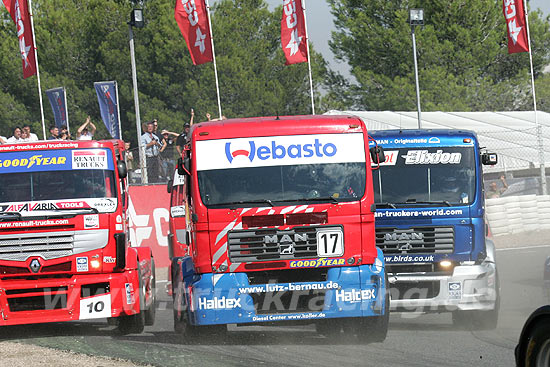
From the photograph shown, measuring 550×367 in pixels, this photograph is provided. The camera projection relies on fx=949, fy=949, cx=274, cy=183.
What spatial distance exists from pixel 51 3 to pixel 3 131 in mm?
12155

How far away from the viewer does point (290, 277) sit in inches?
400

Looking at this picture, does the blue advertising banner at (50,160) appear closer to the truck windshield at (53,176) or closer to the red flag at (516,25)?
the truck windshield at (53,176)

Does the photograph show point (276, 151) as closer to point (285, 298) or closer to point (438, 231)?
point (285, 298)

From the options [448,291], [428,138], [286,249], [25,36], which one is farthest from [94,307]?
[25,36]

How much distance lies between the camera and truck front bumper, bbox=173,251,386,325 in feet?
33.1

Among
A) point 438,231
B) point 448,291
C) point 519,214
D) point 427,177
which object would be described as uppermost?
point 427,177

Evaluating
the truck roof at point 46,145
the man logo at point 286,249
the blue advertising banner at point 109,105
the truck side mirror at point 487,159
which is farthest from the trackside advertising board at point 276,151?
the blue advertising banner at point 109,105

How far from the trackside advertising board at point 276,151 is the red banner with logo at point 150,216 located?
34.5 feet

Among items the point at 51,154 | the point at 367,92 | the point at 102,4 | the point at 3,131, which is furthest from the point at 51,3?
the point at 51,154

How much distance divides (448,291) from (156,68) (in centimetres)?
5093

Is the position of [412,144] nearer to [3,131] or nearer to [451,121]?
[451,121]

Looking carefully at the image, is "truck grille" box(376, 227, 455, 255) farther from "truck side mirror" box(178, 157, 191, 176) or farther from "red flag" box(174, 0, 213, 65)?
"red flag" box(174, 0, 213, 65)

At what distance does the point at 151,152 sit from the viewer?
71.3 feet

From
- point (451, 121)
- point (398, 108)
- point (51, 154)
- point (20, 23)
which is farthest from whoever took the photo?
point (398, 108)
